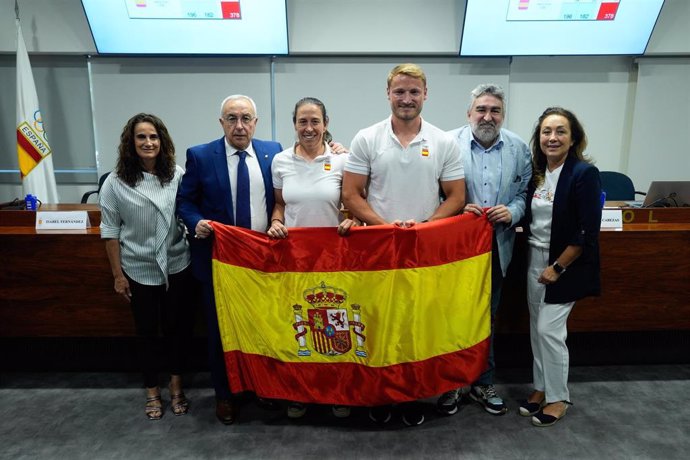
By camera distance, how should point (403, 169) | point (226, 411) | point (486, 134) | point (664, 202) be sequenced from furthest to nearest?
point (664, 202) → point (226, 411) → point (486, 134) → point (403, 169)

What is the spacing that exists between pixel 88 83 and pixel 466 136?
4.57 m

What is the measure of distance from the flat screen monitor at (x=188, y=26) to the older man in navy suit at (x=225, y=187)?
3.02 meters

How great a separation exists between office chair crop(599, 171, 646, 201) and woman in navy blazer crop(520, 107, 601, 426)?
276 cm

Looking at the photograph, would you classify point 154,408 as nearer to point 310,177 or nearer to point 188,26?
point 310,177

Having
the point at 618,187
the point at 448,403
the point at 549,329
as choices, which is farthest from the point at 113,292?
the point at 618,187

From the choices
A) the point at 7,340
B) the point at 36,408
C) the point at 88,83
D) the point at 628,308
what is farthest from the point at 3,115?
the point at 628,308

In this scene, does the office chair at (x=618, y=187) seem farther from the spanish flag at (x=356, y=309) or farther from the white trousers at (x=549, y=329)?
the spanish flag at (x=356, y=309)

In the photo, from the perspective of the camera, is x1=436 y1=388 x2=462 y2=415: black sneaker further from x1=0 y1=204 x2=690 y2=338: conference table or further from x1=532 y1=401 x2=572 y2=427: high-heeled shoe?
x1=0 y1=204 x2=690 y2=338: conference table

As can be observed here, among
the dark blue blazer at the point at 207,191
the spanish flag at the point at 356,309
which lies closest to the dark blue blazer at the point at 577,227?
the spanish flag at the point at 356,309

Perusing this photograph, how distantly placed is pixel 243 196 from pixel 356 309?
2.41 feet

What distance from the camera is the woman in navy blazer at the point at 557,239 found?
80.2 inches

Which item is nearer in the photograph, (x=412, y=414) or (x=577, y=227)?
(x=577, y=227)

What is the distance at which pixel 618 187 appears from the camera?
450 cm

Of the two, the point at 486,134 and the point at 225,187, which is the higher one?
the point at 486,134
